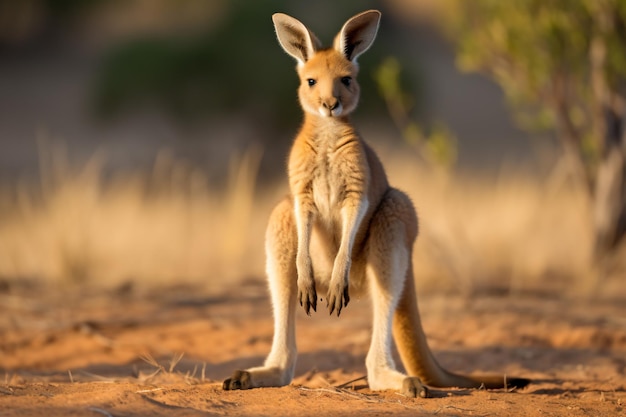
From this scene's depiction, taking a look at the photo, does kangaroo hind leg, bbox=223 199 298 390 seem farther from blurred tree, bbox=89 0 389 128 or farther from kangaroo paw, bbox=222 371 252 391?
blurred tree, bbox=89 0 389 128

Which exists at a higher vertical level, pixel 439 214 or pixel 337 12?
pixel 337 12

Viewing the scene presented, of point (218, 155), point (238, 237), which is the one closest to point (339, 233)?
point (238, 237)

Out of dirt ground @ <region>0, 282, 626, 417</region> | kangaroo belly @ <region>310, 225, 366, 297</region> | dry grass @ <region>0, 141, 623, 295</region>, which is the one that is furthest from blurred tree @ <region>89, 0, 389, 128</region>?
kangaroo belly @ <region>310, 225, 366, 297</region>

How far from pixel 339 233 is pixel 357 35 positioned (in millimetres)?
1066

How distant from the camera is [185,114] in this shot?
18.8 metres

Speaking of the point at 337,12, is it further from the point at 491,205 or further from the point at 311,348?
the point at 311,348

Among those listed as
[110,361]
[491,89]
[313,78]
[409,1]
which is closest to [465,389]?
[313,78]

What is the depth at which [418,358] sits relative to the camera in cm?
473

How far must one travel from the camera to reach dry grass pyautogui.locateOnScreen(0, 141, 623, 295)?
27.7 feet

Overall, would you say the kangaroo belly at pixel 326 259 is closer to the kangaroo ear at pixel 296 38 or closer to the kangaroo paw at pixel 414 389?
the kangaroo paw at pixel 414 389

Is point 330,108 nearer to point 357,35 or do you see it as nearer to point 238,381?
point 357,35

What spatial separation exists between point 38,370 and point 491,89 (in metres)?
34.3

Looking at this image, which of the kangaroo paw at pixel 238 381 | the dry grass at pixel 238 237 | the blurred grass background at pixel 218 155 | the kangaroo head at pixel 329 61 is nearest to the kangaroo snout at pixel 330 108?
the kangaroo head at pixel 329 61

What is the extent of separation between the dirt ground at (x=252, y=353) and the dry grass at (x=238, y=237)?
0.58m
